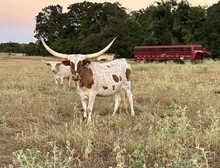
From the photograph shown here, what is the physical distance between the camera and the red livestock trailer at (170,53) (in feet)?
153

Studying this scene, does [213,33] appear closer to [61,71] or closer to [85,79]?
[61,71]

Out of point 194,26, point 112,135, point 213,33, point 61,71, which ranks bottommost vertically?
point 112,135

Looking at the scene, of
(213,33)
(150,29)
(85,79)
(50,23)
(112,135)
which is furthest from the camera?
(50,23)

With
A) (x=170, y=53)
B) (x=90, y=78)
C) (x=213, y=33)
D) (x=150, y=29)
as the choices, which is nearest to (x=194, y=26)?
(x=213, y=33)

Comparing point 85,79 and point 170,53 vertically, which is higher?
point 170,53

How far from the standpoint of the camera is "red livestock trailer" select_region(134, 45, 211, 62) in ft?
153

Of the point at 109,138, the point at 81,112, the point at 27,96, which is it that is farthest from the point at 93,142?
the point at 27,96

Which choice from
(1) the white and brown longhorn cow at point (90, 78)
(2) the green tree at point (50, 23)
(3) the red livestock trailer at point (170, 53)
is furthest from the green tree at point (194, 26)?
(1) the white and brown longhorn cow at point (90, 78)

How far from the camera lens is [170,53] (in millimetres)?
48812

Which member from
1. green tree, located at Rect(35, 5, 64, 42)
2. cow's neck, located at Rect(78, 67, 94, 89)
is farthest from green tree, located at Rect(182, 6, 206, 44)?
cow's neck, located at Rect(78, 67, 94, 89)

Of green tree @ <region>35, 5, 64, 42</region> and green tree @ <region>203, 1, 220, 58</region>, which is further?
green tree @ <region>35, 5, 64, 42</region>

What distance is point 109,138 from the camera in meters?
6.45

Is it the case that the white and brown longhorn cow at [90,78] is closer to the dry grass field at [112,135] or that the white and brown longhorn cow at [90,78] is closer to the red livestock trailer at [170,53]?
the dry grass field at [112,135]

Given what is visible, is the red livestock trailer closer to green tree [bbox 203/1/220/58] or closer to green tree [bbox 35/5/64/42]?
green tree [bbox 203/1/220/58]
